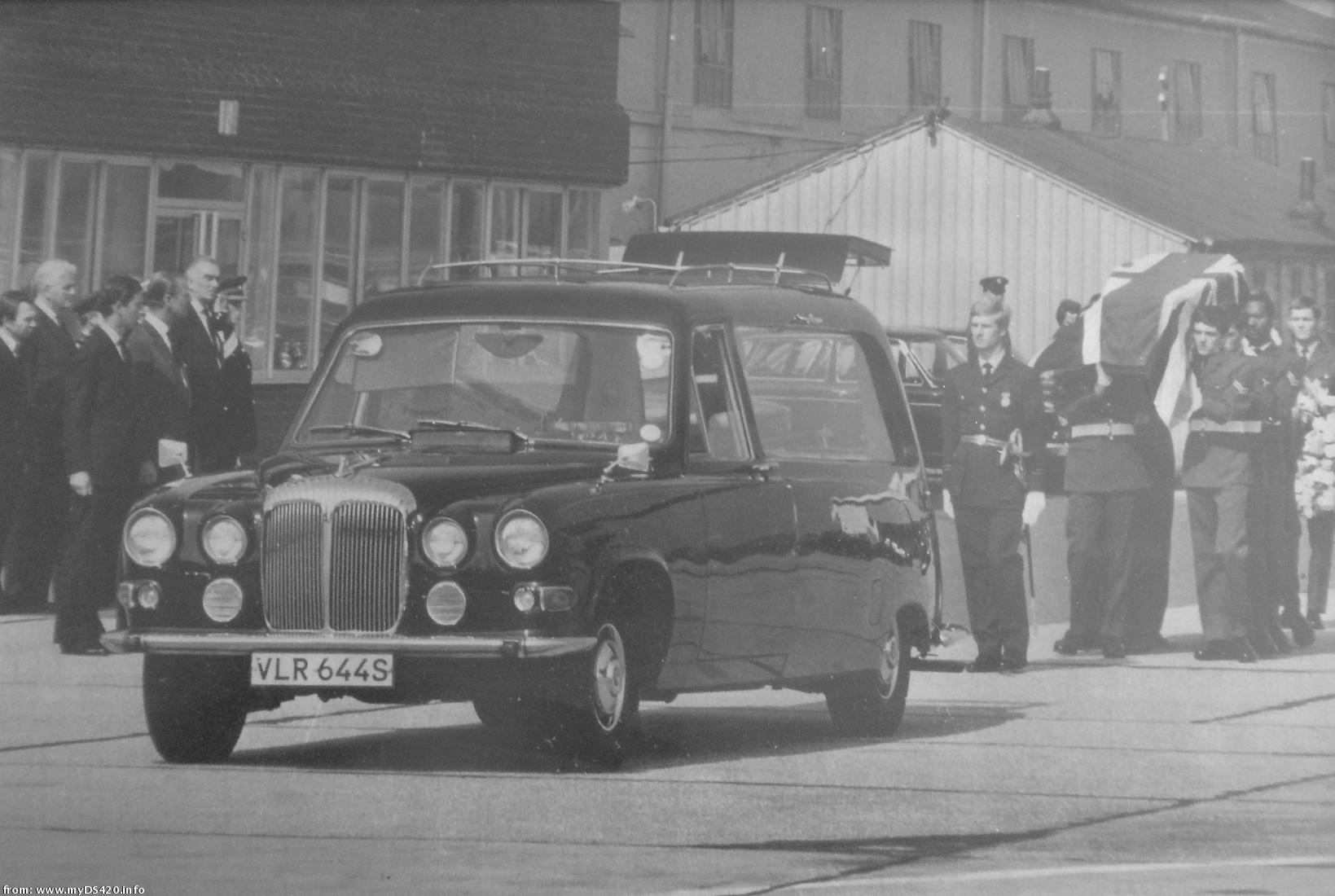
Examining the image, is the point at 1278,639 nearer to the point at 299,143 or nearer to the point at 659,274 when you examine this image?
the point at 659,274

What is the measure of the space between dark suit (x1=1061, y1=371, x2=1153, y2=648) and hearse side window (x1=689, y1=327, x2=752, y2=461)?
4989mm

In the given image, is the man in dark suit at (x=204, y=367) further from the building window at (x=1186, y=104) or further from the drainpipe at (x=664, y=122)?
the drainpipe at (x=664, y=122)

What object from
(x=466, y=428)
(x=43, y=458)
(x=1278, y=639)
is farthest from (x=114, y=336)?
(x=1278, y=639)

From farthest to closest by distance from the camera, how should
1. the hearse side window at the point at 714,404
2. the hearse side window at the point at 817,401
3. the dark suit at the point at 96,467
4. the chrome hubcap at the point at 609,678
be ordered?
1. the dark suit at the point at 96,467
2. the hearse side window at the point at 817,401
3. the hearse side window at the point at 714,404
4. the chrome hubcap at the point at 609,678

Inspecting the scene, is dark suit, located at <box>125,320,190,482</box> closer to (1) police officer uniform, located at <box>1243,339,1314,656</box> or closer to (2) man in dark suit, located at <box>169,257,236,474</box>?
(2) man in dark suit, located at <box>169,257,236,474</box>

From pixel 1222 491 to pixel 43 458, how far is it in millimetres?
6629

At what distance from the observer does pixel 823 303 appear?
39.4 feet

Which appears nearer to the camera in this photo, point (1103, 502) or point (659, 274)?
point (659, 274)

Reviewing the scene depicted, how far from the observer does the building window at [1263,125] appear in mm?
35562

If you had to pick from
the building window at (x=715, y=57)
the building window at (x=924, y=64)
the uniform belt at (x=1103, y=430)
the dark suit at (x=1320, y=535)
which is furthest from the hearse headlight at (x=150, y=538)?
the building window at (x=924, y=64)

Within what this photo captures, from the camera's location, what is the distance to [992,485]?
14664mm

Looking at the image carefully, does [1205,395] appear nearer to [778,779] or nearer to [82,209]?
[778,779]

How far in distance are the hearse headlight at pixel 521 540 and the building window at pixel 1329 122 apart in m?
8.24

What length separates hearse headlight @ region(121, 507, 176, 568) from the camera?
10.1m
